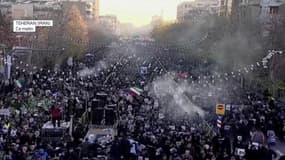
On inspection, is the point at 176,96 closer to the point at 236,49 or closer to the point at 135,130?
the point at 135,130

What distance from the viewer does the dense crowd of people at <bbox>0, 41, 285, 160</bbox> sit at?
1523 cm

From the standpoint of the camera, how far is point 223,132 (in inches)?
722

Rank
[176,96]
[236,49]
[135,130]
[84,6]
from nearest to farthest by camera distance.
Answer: [135,130] < [176,96] < [236,49] < [84,6]

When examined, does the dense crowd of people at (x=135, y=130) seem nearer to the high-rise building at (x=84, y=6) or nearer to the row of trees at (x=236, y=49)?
the row of trees at (x=236, y=49)

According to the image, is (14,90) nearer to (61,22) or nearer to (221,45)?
(221,45)

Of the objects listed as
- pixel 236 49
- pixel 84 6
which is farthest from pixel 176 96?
pixel 84 6

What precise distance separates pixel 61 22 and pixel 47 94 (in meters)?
31.2

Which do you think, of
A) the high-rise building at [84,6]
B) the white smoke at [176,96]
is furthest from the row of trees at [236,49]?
the high-rise building at [84,6]

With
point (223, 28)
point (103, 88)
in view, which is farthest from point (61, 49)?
point (103, 88)

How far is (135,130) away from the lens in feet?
58.7

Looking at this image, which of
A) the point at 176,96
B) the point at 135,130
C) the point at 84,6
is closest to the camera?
the point at 135,130

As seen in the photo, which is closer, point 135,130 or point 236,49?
point 135,130

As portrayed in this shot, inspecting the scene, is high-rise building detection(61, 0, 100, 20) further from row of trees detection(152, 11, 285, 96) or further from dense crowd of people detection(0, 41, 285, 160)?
dense crowd of people detection(0, 41, 285, 160)

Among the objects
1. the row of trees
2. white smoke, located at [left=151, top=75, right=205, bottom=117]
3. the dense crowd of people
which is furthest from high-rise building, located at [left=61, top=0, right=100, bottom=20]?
the dense crowd of people
